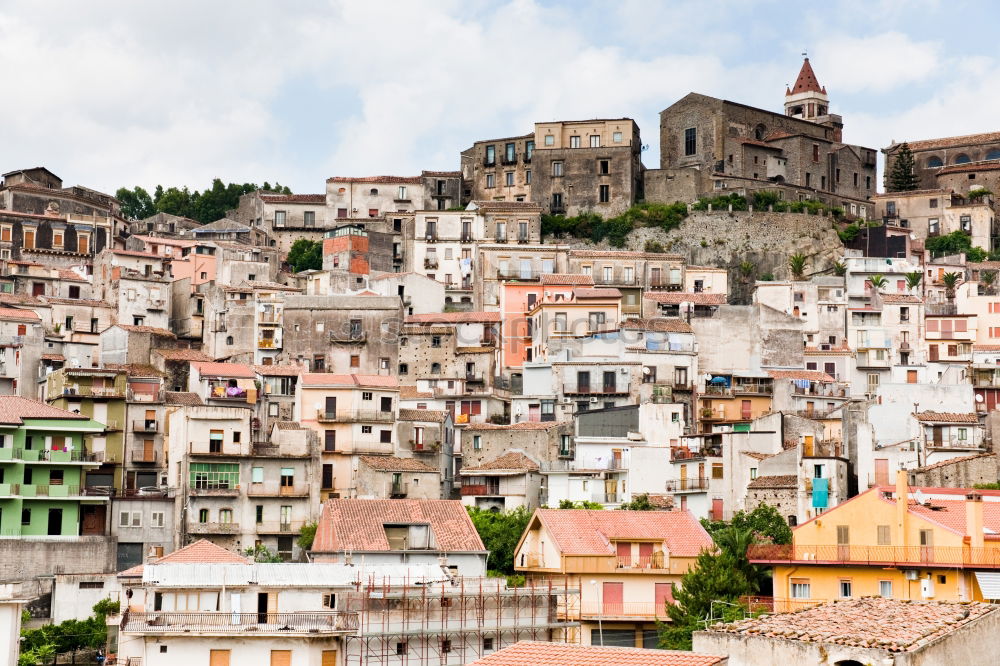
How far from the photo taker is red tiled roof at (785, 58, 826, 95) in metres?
140

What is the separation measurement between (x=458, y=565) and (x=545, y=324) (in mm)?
28783

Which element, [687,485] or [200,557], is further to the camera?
[687,485]

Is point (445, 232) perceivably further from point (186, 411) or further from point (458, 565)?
point (458, 565)

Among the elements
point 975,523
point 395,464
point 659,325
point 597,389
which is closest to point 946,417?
point 659,325

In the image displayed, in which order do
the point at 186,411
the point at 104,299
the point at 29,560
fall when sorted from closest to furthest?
the point at 29,560 → the point at 186,411 → the point at 104,299

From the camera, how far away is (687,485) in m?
68.3

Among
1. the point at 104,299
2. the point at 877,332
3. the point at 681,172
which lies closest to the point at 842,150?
the point at 681,172

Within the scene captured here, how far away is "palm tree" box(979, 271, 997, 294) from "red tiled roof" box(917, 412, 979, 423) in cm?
2367

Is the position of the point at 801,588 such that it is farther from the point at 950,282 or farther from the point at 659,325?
the point at 950,282

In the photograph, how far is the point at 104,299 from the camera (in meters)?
91.1

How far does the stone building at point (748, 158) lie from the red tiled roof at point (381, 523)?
184 feet

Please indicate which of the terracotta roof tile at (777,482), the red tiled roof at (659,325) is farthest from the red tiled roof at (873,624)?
the red tiled roof at (659,325)

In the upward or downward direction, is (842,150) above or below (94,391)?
above

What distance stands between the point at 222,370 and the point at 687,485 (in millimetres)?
24253
